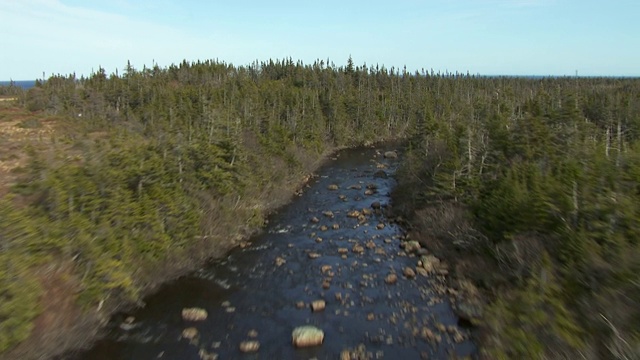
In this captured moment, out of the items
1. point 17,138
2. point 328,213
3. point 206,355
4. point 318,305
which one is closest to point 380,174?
point 328,213

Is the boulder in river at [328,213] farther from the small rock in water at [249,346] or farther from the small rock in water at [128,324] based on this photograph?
the small rock in water at [128,324]

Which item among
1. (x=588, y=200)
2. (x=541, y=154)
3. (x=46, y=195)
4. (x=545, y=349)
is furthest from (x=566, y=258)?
(x=46, y=195)

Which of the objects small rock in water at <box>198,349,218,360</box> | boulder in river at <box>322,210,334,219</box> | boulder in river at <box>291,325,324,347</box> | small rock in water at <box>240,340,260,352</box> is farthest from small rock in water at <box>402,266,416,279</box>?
small rock in water at <box>198,349,218,360</box>

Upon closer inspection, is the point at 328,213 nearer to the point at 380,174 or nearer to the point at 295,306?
the point at 295,306

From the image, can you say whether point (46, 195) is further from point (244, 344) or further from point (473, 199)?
point (473, 199)

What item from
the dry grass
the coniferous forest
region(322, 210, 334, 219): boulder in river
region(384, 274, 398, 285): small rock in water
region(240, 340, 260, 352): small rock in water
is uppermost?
the dry grass

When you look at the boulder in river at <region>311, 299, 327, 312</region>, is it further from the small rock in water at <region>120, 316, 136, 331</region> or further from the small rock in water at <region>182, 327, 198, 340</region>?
the small rock in water at <region>120, 316, 136, 331</region>
